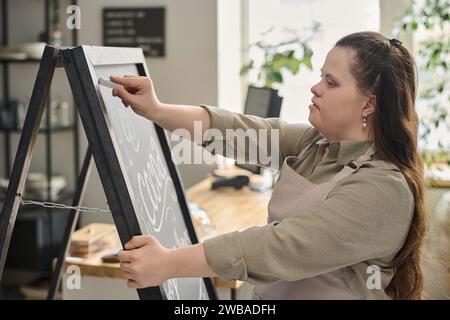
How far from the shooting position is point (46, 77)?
1.11 meters

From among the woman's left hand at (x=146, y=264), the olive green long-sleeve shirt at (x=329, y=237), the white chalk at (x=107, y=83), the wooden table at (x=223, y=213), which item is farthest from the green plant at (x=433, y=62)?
the woman's left hand at (x=146, y=264)

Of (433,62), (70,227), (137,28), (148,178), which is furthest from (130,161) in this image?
(137,28)

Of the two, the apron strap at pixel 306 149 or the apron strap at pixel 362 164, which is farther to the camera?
the apron strap at pixel 306 149

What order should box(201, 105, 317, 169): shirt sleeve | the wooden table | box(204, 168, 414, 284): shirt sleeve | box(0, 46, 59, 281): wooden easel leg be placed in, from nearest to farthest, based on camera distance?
box(204, 168, 414, 284): shirt sleeve, box(0, 46, 59, 281): wooden easel leg, box(201, 105, 317, 169): shirt sleeve, the wooden table

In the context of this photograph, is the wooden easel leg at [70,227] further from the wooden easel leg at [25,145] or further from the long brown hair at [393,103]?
the long brown hair at [393,103]

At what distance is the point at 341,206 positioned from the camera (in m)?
1.03

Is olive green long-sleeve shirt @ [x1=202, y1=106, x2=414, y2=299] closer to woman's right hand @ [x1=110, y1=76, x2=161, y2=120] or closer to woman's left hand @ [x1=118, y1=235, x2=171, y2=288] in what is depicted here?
woman's left hand @ [x1=118, y1=235, x2=171, y2=288]

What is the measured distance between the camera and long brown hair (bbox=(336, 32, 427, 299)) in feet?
3.72

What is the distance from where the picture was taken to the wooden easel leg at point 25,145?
1113 millimetres

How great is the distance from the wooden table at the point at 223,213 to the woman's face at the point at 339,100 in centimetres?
83

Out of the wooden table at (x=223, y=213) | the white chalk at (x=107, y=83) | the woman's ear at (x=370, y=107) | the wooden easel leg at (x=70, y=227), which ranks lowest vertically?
the wooden table at (x=223, y=213)

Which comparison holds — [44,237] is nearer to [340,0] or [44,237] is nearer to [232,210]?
[232,210]

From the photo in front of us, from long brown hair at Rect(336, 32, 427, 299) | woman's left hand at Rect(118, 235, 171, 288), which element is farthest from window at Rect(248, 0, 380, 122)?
woman's left hand at Rect(118, 235, 171, 288)
